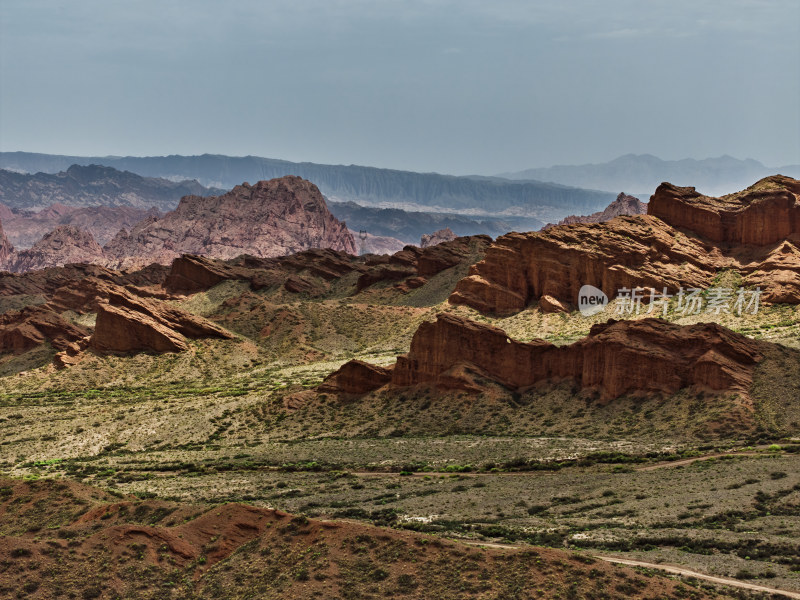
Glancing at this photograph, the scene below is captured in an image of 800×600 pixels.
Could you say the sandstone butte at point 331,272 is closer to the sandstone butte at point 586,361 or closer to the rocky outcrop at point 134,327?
the rocky outcrop at point 134,327

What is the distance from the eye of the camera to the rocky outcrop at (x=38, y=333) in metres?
132

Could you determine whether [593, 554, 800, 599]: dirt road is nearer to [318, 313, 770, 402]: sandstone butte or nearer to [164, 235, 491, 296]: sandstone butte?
[318, 313, 770, 402]: sandstone butte

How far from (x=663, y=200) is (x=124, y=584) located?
336 ft

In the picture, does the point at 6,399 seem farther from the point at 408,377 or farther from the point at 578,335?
the point at 578,335

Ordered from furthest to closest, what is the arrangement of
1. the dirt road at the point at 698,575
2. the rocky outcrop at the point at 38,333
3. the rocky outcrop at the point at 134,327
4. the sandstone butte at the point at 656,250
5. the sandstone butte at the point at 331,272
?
the sandstone butte at the point at 331,272 → the rocky outcrop at the point at 38,333 → the rocky outcrop at the point at 134,327 → the sandstone butte at the point at 656,250 → the dirt road at the point at 698,575

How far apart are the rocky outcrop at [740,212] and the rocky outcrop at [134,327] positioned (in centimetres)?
6771

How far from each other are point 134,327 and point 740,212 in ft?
263

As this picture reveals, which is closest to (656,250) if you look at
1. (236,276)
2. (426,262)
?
(426,262)

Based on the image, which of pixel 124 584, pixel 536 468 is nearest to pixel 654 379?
pixel 536 468

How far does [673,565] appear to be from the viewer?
41.8 metres

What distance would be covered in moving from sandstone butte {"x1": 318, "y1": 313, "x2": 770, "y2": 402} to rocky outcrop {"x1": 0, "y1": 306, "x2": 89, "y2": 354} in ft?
187

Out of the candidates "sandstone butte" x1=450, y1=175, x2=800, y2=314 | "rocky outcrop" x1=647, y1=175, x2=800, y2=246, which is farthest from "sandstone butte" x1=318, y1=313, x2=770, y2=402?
"rocky outcrop" x1=647, y1=175, x2=800, y2=246

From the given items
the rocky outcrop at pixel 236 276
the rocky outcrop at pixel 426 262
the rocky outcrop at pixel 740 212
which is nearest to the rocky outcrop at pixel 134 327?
the rocky outcrop at pixel 236 276

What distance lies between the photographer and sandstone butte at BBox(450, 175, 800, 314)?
384ft
